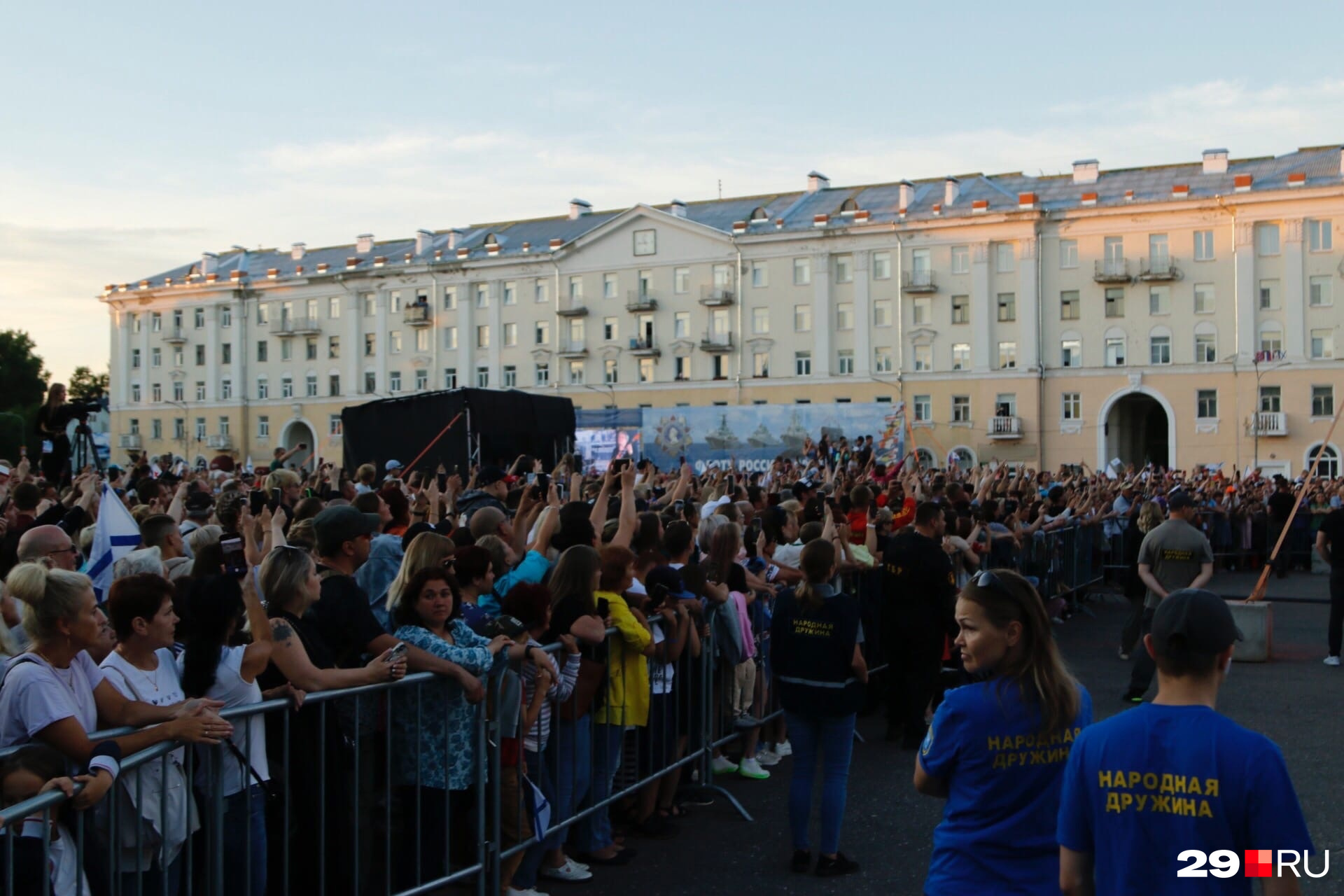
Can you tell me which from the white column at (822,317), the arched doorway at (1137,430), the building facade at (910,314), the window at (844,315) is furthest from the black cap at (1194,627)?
the window at (844,315)

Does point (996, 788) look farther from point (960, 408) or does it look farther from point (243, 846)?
point (960, 408)

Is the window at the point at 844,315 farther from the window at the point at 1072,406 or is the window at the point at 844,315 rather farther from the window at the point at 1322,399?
the window at the point at 1322,399

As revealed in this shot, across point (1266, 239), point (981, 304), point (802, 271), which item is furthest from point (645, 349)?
point (1266, 239)

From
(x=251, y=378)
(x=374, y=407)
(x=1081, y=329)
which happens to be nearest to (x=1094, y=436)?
(x=1081, y=329)


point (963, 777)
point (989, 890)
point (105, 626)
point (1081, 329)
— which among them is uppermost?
point (1081, 329)

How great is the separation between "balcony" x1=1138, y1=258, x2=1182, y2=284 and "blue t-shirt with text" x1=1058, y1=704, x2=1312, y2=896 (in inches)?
2430

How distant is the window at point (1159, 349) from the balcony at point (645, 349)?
25.9m

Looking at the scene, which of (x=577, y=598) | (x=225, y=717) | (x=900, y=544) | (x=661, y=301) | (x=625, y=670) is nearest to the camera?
(x=225, y=717)

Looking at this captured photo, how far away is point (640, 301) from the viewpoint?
2771 inches

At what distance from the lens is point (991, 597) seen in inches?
154

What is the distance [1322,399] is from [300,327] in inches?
2329

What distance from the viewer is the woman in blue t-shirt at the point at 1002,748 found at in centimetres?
384

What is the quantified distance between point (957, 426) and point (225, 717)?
6174 cm

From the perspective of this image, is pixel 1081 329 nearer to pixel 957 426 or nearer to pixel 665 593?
pixel 957 426
